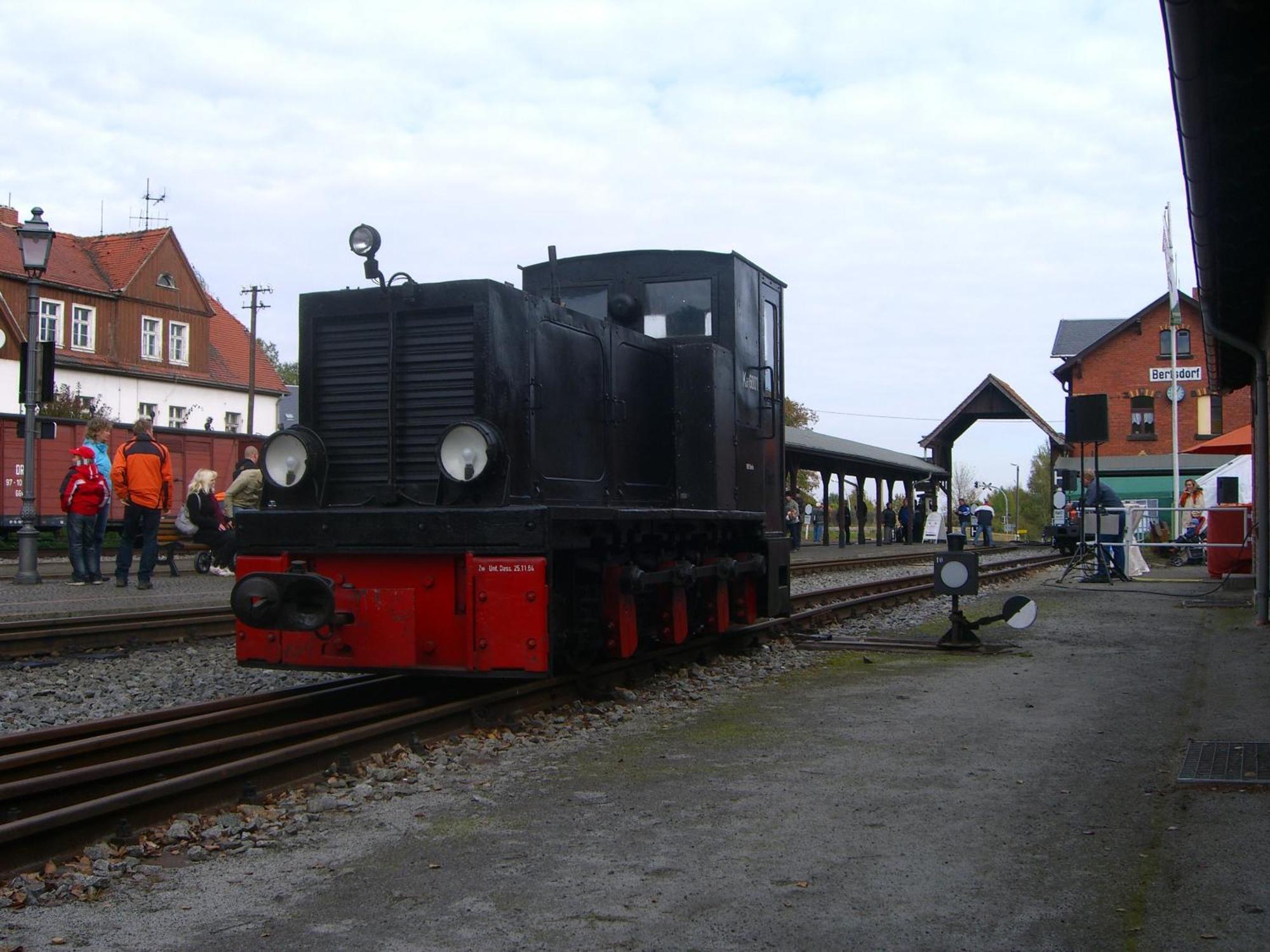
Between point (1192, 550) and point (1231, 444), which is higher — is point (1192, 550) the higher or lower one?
the lower one

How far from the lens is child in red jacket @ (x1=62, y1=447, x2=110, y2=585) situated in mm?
12891

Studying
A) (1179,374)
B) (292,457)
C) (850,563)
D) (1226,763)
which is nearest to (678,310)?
(292,457)

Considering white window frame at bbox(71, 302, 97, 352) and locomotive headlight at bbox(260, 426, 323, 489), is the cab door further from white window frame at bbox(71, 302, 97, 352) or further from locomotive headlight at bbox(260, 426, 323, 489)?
white window frame at bbox(71, 302, 97, 352)

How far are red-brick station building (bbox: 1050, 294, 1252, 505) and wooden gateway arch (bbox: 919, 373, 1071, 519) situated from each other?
1.78 metres

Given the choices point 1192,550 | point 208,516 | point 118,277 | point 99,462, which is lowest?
point 1192,550

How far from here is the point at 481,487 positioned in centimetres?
640

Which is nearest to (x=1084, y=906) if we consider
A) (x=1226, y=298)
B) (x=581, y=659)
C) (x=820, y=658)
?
(x=581, y=659)

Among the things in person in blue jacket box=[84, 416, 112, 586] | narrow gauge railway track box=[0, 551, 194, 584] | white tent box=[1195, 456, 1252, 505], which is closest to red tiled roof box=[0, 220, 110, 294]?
narrow gauge railway track box=[0, 551, 194, 584]

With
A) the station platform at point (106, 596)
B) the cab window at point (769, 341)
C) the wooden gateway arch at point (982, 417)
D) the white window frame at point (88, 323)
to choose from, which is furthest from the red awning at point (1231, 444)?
the white window frame at point (88, 323)

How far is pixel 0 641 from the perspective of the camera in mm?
8258

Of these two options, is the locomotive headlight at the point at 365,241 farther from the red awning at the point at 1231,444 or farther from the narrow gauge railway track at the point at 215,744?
the red awning at the point at 1231,444

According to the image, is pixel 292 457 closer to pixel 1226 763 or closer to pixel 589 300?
pixel 589 300

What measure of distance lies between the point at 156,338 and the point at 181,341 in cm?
123

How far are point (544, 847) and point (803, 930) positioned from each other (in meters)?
1.15
